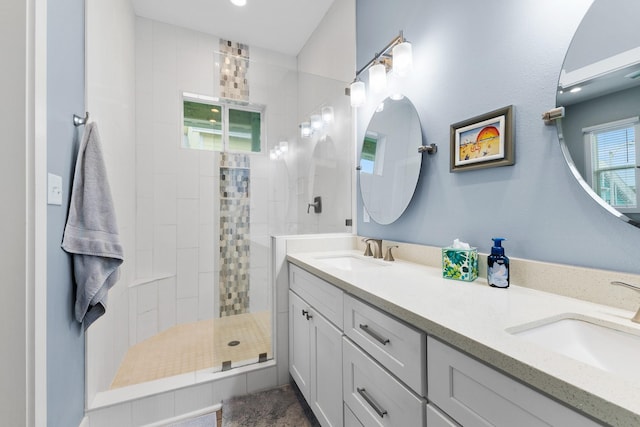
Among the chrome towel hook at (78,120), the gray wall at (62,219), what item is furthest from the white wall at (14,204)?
the chrome towel hook at (78,120)

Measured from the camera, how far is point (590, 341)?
26.8 inches

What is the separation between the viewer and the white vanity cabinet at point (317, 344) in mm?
1139

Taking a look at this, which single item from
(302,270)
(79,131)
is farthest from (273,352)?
(79,131)

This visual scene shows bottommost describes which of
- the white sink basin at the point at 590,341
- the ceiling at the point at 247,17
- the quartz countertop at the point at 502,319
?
the white sink basin at the point at 590,341

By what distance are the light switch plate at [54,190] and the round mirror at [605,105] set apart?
5.87ft

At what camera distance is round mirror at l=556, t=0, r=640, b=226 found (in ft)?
2.43

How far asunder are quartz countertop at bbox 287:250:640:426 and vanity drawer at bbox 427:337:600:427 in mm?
20

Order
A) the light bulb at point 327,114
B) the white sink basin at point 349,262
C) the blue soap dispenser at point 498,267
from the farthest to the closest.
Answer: the light bulb at point 327,114 → the white sink basin at point 349,262 → the blue soap dispenser at point 498,267

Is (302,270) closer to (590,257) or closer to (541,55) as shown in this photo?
(590,257)

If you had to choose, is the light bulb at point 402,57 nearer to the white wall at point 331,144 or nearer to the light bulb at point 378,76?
the light bulb at point 378,76

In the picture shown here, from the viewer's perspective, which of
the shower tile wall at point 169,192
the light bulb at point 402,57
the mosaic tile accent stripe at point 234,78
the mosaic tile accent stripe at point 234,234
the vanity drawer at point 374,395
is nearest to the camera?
the vanity drawer at point 374,395

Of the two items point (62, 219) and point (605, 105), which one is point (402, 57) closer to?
point (605, 105)

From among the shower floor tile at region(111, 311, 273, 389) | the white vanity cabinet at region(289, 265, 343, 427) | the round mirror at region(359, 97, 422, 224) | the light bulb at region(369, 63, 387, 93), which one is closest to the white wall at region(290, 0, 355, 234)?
the round mirror at region(359, 97, 422, 224)

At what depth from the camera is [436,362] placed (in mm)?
650
